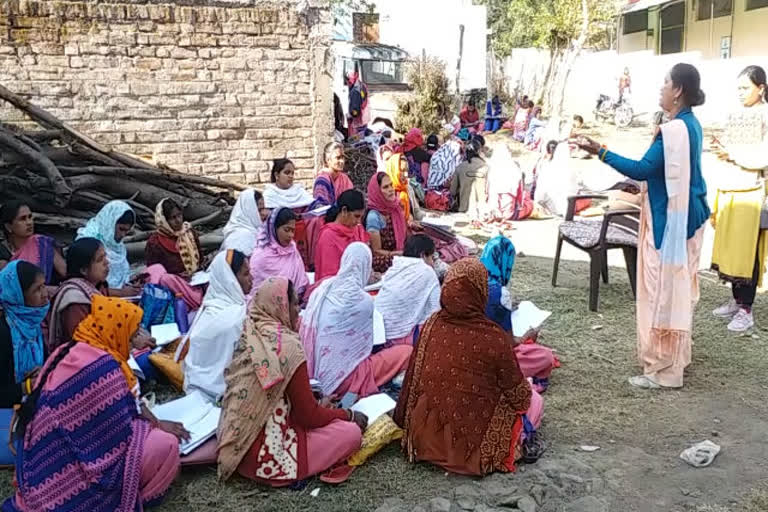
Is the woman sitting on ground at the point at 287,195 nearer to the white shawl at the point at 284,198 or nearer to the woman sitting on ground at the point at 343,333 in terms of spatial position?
the white shawl at the point at 284,198

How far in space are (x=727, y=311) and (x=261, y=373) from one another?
12.7 feet

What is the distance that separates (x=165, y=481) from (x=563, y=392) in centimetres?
229

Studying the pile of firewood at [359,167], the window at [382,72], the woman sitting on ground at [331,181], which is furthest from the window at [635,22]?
the woman sitting on ground at [331,181]

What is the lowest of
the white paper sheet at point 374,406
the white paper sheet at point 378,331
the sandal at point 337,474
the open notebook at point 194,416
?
the sandal at point 337,474

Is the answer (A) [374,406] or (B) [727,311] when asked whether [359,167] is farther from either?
(A) [374,406]

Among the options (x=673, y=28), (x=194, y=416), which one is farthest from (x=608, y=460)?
(x=673, y=28)

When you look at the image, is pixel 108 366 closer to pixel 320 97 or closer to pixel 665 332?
pixel 665 332

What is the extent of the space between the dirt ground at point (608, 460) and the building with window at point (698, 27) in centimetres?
1548

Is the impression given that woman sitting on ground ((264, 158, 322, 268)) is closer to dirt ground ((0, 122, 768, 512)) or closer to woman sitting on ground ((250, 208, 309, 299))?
woman sitting on ground ((250, 208, 309, 299))

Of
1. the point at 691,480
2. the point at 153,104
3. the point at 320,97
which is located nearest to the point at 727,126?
the point at 691,480

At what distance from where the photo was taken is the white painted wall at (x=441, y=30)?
2216 cm

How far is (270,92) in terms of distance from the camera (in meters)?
8.53

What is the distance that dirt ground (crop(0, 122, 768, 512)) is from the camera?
9.59 feet

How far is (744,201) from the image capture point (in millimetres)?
4777
